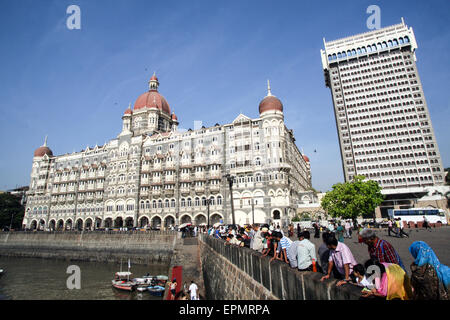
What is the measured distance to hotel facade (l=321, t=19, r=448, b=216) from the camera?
70.4 metres

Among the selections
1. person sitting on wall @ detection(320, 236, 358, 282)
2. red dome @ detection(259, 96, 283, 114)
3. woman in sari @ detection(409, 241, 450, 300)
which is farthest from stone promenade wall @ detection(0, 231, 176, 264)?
woman in sari @ detection(409, 241, 450, 300)

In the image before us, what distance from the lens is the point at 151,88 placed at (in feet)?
235

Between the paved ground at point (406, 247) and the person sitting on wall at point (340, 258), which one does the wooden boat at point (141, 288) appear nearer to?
the paved ground at point (406, 247)

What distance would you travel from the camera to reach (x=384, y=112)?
76938 mm

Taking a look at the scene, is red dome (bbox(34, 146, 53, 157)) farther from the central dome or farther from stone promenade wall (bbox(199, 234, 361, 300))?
stone promenade wall (bbox(199, 234, 361, 300))

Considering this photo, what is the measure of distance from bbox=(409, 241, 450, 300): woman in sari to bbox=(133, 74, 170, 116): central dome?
2583 inches

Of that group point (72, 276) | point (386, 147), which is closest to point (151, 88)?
point (72, 276)

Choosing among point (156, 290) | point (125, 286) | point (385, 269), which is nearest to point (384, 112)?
point (156, 290)

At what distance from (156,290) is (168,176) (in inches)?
1138

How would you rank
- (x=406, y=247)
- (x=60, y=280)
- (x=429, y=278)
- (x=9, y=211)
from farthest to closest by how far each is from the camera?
(x=9, y=211)
(x=60, y=280)
(x=406, y=247)
(x=429, y=278)

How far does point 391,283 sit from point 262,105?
45299 mm

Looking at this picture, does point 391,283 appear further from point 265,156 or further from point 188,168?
point 188,168

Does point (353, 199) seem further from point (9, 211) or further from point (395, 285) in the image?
point (9, 211)

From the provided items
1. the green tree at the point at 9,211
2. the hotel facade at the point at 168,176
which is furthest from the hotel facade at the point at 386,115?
the green tree at the point at 9,211
